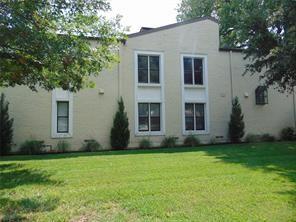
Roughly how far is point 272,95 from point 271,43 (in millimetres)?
5775

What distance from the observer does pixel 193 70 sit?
63.8ft

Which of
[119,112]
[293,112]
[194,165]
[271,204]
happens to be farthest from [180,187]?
[293,112]

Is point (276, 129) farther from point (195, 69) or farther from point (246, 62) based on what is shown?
point (195, 69)

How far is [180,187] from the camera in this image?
6695 mm

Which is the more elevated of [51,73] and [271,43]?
[271,43]

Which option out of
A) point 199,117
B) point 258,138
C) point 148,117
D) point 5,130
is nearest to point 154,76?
point 148,117

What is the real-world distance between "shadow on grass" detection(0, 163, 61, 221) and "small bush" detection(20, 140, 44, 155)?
6.27 m

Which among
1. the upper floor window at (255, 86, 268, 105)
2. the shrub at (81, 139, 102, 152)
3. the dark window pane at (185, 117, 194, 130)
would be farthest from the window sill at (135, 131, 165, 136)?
the upper floor window at (255, 86, 268, 105)

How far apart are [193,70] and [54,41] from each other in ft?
40.5

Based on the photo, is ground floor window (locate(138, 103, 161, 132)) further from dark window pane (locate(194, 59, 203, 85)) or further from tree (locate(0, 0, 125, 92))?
tree (locate(0, 0, 125, 92))

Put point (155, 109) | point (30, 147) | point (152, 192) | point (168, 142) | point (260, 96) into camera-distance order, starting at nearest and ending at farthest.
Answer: point (152, 192) < point (30, 147) < point (168, 142) < point (155, 109) < point (260, 96)

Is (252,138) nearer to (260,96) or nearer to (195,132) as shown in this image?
(260,96)

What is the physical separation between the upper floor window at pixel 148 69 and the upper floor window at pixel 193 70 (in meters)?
1.82

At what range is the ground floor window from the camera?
1823cm
